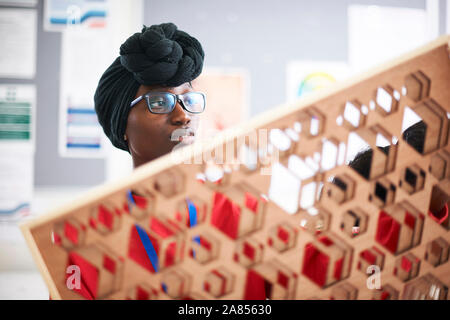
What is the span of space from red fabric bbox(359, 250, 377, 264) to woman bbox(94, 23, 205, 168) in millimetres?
583

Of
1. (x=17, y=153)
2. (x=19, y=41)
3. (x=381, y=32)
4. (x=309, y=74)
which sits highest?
(x=381, y=32)

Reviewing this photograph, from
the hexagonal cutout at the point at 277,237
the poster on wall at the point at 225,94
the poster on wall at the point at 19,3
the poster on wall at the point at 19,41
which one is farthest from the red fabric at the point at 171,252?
the poster on wall at the point at 19,3

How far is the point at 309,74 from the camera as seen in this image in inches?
96.2

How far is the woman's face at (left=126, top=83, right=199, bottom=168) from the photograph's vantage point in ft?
3.34

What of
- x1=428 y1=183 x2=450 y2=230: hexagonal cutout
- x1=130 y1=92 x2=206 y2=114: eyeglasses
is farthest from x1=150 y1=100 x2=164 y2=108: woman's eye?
x1=428 y1=183 x2=450 y2=230: hexagonal cutout

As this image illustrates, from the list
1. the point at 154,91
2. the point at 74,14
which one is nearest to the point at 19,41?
the point at 74,14

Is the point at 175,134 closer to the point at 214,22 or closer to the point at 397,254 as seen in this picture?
the point at 397,254

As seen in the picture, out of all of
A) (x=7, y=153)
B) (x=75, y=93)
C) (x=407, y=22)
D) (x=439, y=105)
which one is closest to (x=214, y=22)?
(x=75, y=93)

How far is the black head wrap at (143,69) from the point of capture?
3.18 ft

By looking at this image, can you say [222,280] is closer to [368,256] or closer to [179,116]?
[368,256]

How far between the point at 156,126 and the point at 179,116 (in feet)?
0.22

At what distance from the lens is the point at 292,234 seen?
499 mm
